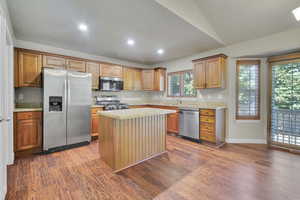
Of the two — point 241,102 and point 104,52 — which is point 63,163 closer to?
point 104,52

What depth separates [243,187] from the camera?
1.93 m

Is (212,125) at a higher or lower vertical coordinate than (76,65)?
lower

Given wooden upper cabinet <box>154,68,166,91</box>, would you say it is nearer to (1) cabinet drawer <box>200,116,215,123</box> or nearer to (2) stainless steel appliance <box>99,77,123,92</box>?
(2) stainless steel appliance <box>99,77,123,92</box>

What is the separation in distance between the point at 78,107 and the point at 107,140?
1.49 metres

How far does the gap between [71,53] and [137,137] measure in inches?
129

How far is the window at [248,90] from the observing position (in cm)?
371

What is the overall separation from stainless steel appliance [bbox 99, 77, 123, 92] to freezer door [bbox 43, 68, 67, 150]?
3.85ft

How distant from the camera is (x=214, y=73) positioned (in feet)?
12.5

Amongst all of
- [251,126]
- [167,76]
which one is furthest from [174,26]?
[251,126]

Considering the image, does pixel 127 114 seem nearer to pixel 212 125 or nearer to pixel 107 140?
pixel 107 140

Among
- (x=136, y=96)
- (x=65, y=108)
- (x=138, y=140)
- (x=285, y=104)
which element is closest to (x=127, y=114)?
(x=138, y=140)

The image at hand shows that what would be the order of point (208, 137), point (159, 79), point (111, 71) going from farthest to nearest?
point (159, 79)
point (111, 71)
point (208, 137)

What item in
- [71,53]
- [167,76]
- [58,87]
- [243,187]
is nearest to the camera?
[243,187]

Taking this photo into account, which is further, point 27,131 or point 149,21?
point 27,131
